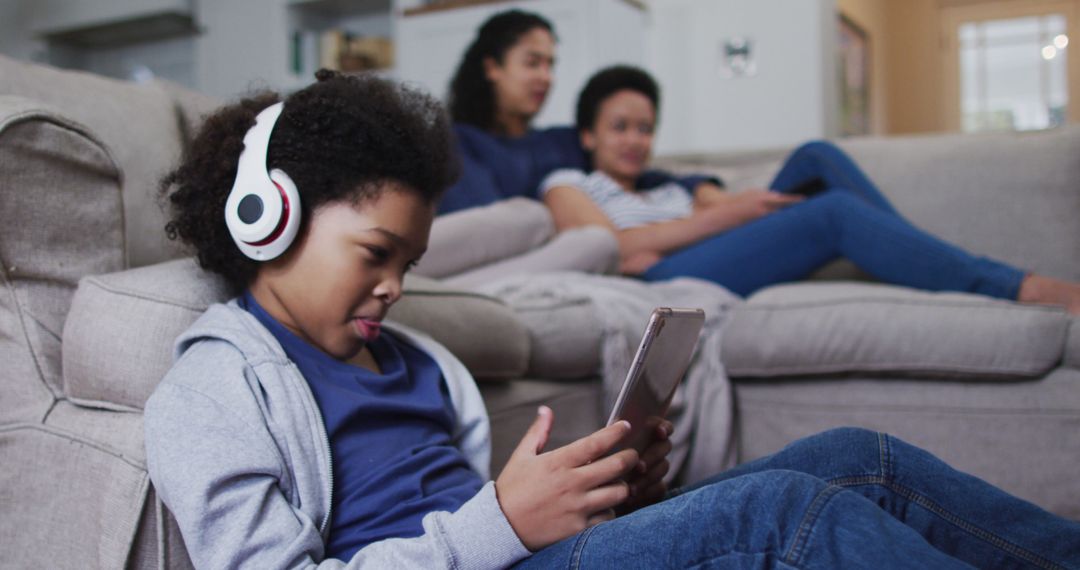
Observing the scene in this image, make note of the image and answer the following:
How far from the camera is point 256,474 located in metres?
0.75

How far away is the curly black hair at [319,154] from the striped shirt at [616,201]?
1.44 m

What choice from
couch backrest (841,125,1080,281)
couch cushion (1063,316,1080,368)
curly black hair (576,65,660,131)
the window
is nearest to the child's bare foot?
couch cushion (1063,316,1080,368)

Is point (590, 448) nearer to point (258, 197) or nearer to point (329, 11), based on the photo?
point (258, 197)

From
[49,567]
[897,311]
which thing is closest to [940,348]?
[897,311]

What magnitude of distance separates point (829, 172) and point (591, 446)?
1.65m

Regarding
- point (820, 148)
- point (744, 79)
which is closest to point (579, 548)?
point (820, 148)

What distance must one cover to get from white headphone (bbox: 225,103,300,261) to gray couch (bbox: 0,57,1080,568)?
146 mm

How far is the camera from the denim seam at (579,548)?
70 cm

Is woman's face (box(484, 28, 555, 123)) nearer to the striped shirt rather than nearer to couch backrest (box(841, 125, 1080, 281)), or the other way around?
the striped shirt

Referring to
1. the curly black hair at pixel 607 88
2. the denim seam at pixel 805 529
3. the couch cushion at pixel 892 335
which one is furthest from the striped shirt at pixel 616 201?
the denim seam at pixel 805 529

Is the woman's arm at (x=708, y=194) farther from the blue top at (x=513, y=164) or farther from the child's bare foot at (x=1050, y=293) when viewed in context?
the child's bare foot at (x=1050, y=293)

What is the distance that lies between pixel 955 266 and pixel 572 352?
0.80 meters

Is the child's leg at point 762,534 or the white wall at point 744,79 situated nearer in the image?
the child's leg at point 762,534

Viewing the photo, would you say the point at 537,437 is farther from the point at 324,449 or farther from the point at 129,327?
the point at 129,327
